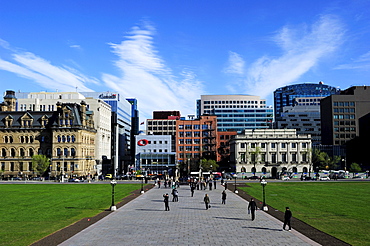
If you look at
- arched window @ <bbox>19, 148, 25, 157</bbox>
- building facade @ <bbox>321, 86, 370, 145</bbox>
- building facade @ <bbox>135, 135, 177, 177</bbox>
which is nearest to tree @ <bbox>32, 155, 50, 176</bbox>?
arched window @ <bbox>19, 148, 25, 157</bbox>

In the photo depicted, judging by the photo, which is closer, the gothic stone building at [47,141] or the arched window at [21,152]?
the gothic stone building at [47,141]

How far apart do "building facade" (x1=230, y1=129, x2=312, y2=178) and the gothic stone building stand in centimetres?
5516

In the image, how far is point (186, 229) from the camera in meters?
27.8

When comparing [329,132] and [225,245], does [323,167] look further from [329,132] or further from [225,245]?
[225,245]

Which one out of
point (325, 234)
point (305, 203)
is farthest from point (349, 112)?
point (325, 234)

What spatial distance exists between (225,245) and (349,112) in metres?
162

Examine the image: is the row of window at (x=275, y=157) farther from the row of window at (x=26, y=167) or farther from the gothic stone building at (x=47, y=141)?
the row of window at (x=26, y=167)

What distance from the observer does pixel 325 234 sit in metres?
26.0

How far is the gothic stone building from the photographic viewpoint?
122m

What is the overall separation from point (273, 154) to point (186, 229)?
4515 inches

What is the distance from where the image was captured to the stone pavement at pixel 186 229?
23.5 metres

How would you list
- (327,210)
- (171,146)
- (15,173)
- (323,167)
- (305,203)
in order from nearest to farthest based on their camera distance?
(327,210)
(305,203)
(15,173)
(323,167)
(171,146)

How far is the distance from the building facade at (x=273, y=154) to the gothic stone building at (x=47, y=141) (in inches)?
2172

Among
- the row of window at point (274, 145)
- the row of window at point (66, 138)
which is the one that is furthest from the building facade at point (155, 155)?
the row of window at point (66, 138)
